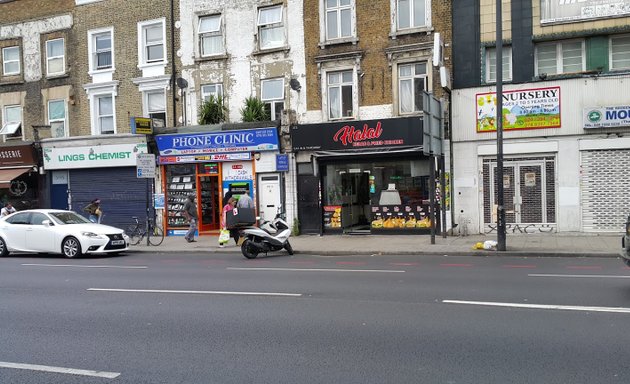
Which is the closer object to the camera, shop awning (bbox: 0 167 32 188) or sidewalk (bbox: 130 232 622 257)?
sidewalk (bbox: 130 232 622 257)

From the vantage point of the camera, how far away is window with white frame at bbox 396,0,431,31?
19188mm

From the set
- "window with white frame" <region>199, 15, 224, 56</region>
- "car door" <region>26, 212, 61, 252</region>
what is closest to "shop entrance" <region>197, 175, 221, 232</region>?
"window with white frame" <region>199, 15, 224, 56</region>

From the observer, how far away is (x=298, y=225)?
68.3 ft

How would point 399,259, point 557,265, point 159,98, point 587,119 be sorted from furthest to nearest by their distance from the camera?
point 159,98 < point 587,119 < point 399,259 < point 557,265

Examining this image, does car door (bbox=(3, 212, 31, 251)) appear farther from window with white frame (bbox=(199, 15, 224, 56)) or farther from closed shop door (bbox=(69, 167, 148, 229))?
window with white frame (bbox=(199, 15, 224, 56))

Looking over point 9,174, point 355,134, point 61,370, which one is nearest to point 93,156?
point 9,174

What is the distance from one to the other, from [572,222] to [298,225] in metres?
9.19

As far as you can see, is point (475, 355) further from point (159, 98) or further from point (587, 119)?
point (159, 98)

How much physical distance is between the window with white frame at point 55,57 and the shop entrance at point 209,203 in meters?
8.34

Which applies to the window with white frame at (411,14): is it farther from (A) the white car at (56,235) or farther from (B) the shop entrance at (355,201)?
(A) the white car at (56,235)

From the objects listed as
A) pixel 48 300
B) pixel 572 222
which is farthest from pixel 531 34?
pixel 48 300

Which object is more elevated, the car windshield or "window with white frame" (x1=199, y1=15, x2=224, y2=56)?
"window with white frame" (x1=199, y1=15, x2=224, y2=56)

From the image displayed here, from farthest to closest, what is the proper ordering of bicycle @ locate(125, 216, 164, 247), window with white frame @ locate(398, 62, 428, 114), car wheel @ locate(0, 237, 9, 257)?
bicycle @ locate(125, 216, 164, 247)
window with white frame @ locate(398, 62, 428, 114)
car wheel @ locate(0, 237, 9, 257)

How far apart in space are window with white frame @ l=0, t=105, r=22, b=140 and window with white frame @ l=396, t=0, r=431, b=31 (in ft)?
57.1
